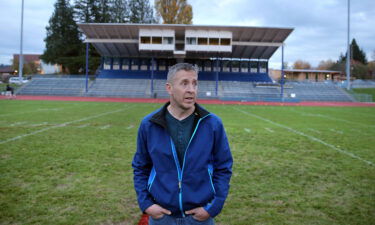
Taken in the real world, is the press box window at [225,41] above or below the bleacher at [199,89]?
above

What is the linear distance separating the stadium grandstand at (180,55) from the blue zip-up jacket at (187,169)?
34637 mm

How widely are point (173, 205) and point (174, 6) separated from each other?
166 feet

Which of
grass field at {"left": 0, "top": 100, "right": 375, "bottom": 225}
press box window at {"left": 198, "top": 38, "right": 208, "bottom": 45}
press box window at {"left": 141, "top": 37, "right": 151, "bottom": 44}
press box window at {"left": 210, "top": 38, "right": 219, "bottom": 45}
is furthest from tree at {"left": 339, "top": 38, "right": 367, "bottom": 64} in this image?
grass field at {"left": 0, "top": 100, "right": 375, "bottom": 225}

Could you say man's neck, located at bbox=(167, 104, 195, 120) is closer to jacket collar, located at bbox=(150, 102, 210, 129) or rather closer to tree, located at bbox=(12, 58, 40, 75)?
jacket collar, located at bbox=(150, 102, 210, 129)

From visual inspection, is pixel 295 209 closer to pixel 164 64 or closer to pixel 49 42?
pixel 164 64

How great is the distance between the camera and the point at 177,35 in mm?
43250

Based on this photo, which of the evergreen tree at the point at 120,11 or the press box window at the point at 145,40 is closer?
the press box window at the point at 145,40

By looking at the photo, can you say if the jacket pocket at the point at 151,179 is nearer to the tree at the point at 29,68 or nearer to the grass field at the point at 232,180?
the grass field at the point at 232,180

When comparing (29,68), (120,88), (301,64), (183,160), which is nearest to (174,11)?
(120,88)

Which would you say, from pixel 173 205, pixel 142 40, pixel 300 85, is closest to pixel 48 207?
pixel 173 205

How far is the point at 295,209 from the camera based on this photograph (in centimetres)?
422

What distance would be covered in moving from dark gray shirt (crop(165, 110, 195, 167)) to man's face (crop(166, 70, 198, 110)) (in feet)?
0.37

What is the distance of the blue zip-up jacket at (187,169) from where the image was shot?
225 cm

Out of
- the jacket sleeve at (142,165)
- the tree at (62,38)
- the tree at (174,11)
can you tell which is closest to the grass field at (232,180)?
the jacket sleeve at (142,165)
